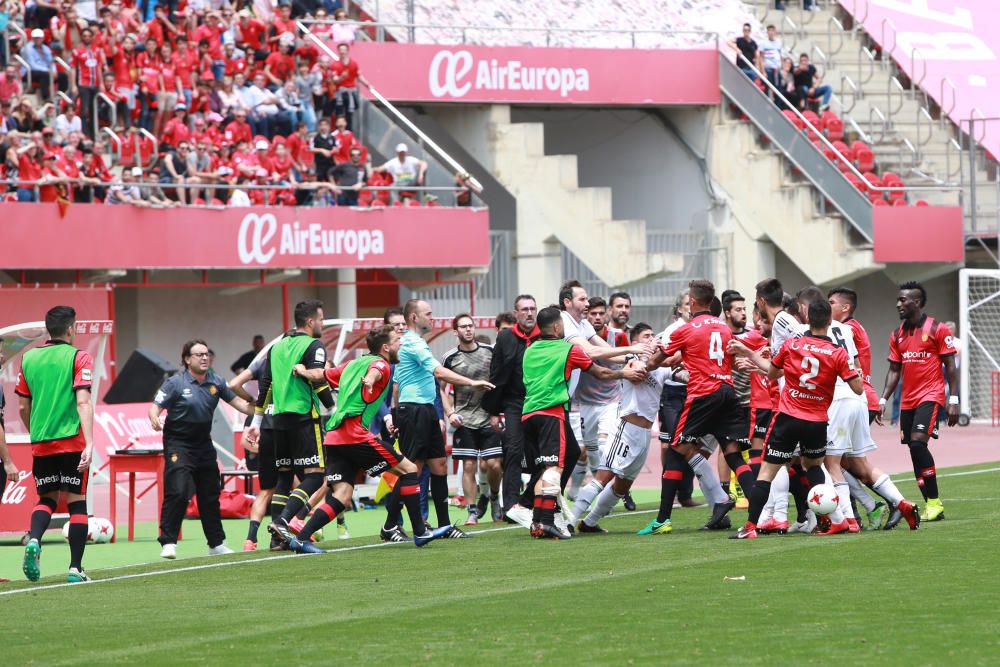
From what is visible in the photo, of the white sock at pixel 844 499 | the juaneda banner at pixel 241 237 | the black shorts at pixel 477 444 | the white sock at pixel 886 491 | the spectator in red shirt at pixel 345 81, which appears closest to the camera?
the white sock at pixel 844 499

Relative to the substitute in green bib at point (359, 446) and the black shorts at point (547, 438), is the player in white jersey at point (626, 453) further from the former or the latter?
the substitute in green bib at point (359, 446)

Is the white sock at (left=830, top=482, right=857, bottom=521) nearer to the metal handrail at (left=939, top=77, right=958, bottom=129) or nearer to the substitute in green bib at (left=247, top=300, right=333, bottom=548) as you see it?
the substitute in green bib at (left=247, top=300, right=333, bottom=548)

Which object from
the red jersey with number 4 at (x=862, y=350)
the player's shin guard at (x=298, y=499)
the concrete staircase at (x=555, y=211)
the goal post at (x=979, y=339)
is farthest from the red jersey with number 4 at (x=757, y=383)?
the goal post at (x=979, y=339)

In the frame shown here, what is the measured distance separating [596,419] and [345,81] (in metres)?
14.4

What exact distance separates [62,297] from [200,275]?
13.4 ft

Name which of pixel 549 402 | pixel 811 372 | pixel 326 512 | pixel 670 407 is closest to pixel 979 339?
pixel 670 407

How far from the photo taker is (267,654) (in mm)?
8602

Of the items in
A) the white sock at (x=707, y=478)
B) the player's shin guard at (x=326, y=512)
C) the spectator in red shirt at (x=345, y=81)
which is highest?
the spectator in red shirt at (x=345, y=81)

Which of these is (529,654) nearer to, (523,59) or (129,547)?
(129,547)

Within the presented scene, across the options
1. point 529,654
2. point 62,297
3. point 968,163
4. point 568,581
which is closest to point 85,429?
point 568,581

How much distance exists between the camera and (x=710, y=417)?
545 inches

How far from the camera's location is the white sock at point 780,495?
1357 cm

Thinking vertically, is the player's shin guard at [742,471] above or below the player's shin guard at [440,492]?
above

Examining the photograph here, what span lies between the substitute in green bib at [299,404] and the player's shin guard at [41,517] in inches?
85.4
